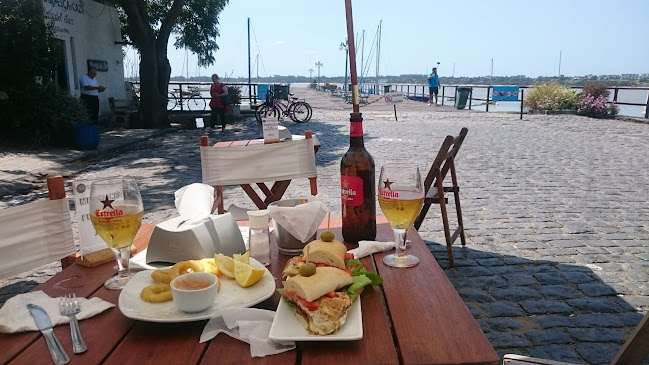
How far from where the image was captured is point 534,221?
4961mm

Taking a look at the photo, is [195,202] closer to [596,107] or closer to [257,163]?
[257,163]

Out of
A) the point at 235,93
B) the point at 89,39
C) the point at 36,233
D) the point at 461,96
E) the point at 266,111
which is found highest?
the point at 89,39

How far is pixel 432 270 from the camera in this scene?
137 cm

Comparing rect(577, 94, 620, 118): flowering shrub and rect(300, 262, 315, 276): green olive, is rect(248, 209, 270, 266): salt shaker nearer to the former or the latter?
rect(300, 262, 315, 276): green olive

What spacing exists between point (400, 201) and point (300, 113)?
51.6 ft

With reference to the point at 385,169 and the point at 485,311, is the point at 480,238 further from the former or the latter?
the point at 385,169

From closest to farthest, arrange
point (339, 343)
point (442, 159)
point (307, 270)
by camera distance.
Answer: point (339, 343) < point (307, 270) < point (442, 159)

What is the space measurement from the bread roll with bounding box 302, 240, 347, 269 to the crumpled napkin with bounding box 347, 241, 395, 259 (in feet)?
0.56

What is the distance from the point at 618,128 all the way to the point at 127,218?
49.6 ft

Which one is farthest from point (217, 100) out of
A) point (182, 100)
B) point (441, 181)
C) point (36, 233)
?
point (36, 233)

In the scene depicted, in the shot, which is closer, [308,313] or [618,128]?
[308,313]

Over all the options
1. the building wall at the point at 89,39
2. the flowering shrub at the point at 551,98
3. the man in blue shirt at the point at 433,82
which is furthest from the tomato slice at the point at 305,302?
the man in blue shirt at the point at 433,82

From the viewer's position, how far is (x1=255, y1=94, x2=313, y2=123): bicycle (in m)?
16.7

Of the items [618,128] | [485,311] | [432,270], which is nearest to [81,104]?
[485,311]
